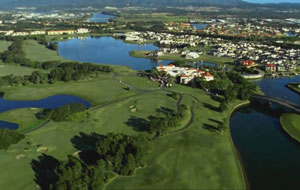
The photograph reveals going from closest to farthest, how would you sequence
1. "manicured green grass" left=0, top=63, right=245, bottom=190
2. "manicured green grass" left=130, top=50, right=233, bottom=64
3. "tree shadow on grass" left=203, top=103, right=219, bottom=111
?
1. "manicured green grass" left=0, top=63, right=245, bottom=190
2. "tree shadow on grass" left=203, top=103, right=219, bottom=111
3. "manicured green grass" left=130, top=50, right=233, bottom=64

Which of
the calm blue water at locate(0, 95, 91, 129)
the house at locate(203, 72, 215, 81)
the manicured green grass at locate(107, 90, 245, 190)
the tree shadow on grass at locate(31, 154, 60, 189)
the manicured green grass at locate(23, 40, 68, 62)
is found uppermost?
A: the house at locate(203, 72, 215, 81)

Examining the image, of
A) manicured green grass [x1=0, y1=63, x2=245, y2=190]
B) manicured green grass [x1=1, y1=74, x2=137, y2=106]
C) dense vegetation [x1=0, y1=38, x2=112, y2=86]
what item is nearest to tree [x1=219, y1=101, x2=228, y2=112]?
manicured green grass [x1=0, y1=63, x2=245, y2=190]

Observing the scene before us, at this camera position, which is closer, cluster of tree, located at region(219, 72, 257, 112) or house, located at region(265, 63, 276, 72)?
cluster of tree, located at region(219, 72, 257, 112)

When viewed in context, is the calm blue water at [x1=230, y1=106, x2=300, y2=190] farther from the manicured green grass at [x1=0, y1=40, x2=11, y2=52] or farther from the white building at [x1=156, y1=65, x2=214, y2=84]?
the manicured green grass at [x1=0, y1=40, x2=11, y2=52]

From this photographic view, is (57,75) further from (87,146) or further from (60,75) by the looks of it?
(87,146)

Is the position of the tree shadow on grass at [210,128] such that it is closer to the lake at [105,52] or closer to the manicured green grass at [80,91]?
the manicured green grass at [80,91]

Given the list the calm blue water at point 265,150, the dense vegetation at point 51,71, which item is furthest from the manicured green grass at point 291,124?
the dense vegetation at point 51,71

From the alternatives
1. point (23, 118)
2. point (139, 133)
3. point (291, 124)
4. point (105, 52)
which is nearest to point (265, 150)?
point (291, 124)
